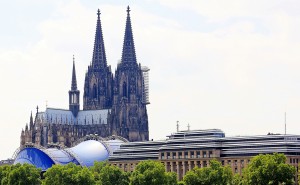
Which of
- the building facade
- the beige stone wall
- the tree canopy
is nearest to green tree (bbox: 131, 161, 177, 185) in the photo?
the tree canopy

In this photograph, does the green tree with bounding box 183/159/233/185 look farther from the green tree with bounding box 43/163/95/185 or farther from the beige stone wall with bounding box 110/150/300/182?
the beige stone wall with bounding box 110/150/300/182

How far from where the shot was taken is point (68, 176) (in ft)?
564

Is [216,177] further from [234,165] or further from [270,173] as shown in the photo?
[234,165]

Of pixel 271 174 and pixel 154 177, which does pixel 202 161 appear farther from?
pixel 271 174

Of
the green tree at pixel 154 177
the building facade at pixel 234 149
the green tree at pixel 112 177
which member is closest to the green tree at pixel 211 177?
the green tree at pixel 154 177

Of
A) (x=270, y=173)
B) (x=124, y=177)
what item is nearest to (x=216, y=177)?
(x=270, y=173)

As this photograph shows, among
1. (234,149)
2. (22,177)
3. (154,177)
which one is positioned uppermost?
(234,149)

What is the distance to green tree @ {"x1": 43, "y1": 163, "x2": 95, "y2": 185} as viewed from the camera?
554 feet

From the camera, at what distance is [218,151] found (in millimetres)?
193375

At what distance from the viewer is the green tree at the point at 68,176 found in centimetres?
16900

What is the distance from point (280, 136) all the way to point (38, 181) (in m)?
48.3

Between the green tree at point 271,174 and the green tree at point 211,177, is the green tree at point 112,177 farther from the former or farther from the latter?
the green tree at point 271,174

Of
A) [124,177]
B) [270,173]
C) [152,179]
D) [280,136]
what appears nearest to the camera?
[270,173]

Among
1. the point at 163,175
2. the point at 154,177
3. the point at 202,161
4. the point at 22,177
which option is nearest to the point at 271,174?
the point at 163,175
